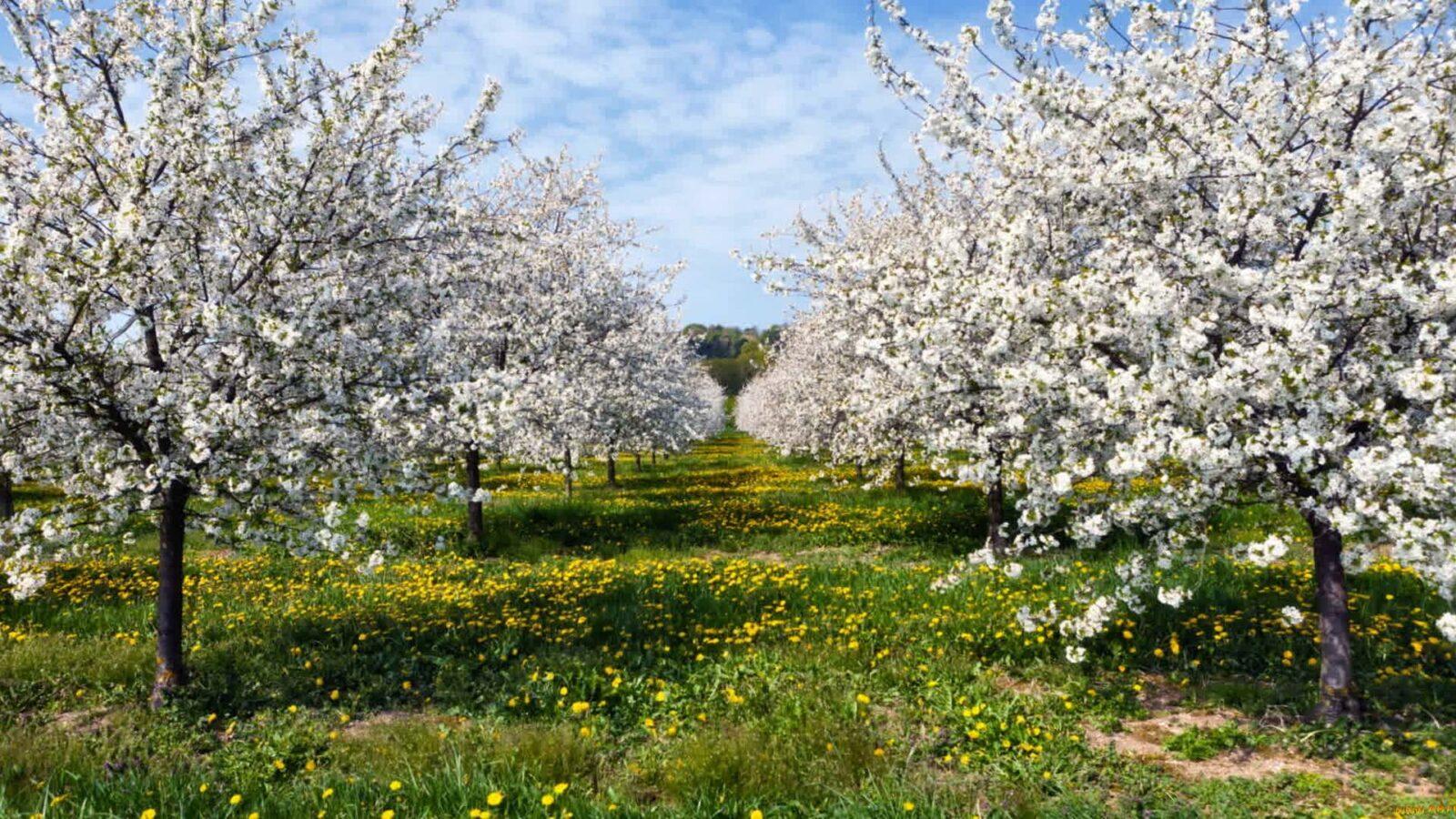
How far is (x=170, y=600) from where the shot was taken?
6.85m

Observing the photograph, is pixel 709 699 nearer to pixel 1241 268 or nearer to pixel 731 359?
pixel 1241 268

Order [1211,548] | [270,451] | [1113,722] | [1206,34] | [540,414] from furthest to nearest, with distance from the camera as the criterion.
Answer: [540,414] < [1211,548] < [270,451] < [1113,722] < [1206,34]

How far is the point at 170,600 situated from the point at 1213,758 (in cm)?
859

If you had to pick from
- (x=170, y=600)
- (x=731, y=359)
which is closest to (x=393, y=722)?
(x=170, y=600)

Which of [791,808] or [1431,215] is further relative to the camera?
[1431,215]

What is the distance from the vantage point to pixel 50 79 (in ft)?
20.1

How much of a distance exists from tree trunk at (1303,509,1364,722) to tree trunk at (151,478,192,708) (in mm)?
9304

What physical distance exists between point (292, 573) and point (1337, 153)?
13192 millimetres

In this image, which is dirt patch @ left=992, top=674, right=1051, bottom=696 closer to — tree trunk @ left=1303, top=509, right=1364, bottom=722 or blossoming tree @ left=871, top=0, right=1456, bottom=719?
blossoming tree @ left=871, top=0, right=1456, bottom=719

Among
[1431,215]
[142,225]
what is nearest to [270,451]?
[142,225]

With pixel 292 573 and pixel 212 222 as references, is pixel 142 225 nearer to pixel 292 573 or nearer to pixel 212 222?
pixel 212 222

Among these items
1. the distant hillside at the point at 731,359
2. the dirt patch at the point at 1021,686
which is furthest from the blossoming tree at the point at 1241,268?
the distant hillside at the point at 731,359

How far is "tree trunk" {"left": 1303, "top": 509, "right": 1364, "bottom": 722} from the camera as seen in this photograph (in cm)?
558

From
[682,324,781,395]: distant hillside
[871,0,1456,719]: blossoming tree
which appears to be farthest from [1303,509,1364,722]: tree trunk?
[682,324,781,395]: distant hillside
